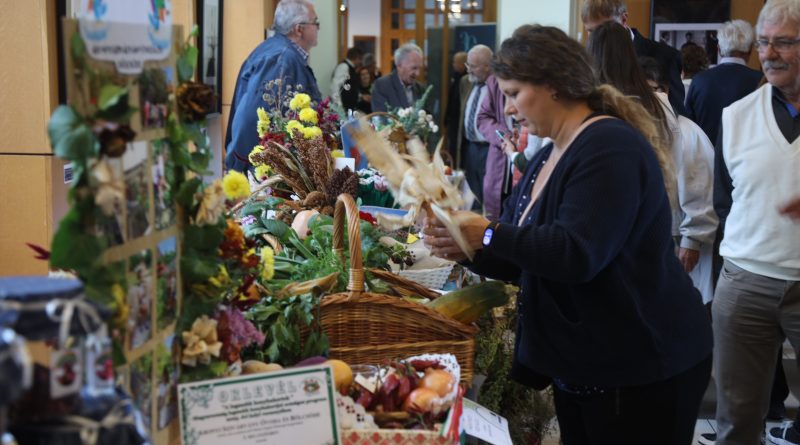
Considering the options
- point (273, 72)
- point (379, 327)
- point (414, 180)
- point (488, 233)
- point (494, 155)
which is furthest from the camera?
point (494, 155)

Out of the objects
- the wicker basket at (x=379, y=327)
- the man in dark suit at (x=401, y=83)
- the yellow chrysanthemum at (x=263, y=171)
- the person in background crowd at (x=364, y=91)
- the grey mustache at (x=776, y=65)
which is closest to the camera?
the wicker basket at (x=379, y=327)

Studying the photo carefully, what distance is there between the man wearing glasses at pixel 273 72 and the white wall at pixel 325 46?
4.70 m

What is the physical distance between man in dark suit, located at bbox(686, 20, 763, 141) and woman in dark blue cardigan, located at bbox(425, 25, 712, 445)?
269 cm

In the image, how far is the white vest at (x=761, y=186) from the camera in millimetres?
2756

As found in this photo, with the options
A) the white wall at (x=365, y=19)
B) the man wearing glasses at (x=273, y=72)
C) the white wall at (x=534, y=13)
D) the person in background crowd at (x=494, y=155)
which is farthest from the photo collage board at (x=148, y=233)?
the white wall at (x=365, y=19)

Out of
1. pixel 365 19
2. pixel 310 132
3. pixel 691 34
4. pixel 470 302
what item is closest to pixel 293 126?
pixel 310 132

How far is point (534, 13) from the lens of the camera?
838 centimetres

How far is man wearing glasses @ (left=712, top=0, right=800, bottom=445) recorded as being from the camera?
2.74m

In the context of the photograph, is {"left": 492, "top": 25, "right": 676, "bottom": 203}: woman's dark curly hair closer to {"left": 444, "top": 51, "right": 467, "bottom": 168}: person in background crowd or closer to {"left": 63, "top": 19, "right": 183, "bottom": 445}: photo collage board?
{"left": 63, "top": 19, "right": 183, "bottom": 445}: photo collage board

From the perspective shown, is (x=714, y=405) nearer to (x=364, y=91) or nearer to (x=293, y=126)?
(x=293, y=126)

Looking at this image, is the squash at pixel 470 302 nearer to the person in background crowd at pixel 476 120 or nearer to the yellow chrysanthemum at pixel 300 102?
the yellow chrysanthemum at pixel 300 102

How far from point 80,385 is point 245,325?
0.56 m

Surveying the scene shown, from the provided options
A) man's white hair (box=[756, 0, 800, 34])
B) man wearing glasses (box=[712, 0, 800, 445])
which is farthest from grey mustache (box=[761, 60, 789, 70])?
man's white hair (box=[756, 0, 800, 34])

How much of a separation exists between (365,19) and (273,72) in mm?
8542
